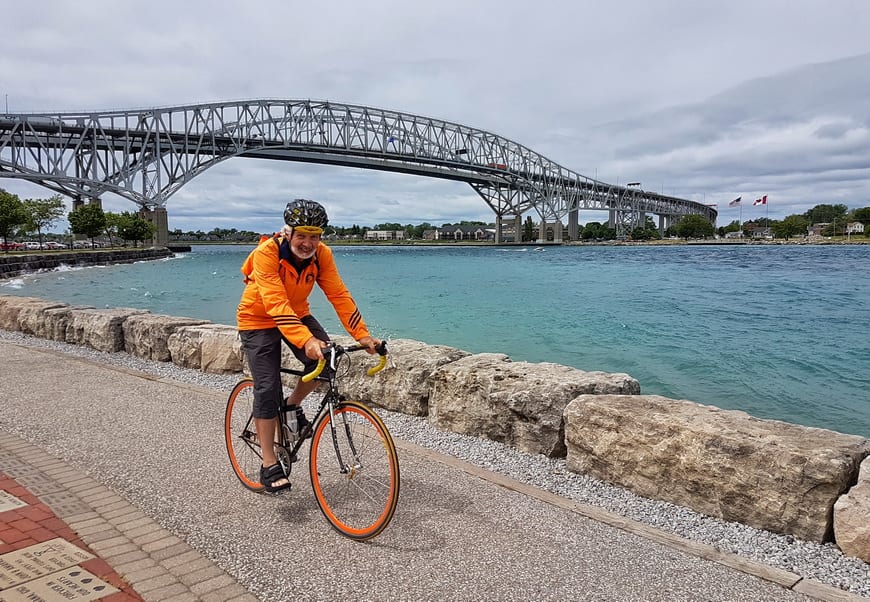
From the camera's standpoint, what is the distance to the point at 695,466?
3754 millimetres

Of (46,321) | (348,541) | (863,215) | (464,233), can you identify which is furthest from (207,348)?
(464,233)

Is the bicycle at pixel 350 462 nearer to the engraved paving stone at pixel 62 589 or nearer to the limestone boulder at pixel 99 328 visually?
the engraved paving stone at pixel 62 589

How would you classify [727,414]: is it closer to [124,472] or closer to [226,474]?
[226,474]

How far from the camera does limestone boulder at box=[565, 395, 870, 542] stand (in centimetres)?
336

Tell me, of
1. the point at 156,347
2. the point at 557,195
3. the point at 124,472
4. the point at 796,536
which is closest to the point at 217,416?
the point at 124,472

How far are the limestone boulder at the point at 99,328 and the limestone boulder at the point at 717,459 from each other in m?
7.67

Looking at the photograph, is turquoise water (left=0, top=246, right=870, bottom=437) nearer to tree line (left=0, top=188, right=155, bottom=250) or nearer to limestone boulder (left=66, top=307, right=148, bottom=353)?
limestone boulder (left=66, top=307, right=148, bottom=353)

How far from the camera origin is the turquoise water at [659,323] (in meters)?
10.5

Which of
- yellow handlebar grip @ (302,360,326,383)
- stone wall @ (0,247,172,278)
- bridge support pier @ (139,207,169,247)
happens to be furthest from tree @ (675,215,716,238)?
yellow handlebar grip @ (302,360,326,383)

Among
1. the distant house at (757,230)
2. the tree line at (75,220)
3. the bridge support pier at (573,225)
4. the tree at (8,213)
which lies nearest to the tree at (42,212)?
the tree line at (75,220)

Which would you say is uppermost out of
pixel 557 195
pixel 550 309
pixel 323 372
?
pixel 557 195

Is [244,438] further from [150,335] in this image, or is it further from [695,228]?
[695,228]

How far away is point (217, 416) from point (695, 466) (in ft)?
13.7

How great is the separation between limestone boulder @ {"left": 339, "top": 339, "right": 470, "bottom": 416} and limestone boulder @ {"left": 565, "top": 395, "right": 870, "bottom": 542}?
5.76 ft
